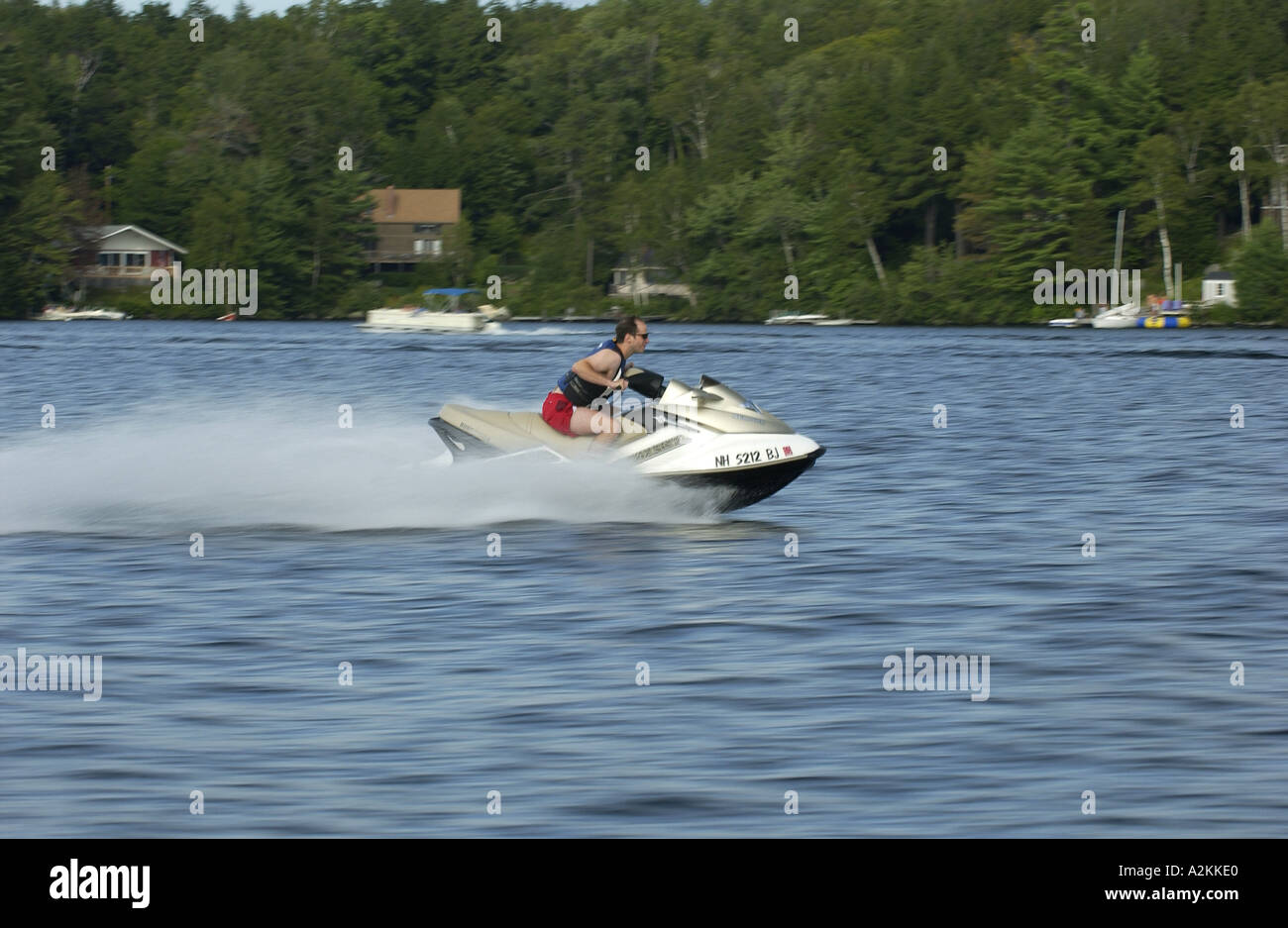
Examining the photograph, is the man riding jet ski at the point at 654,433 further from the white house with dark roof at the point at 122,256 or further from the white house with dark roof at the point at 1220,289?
the white house with dark roof at the point at 122,256

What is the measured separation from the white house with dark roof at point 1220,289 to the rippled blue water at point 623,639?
64106 millimetres

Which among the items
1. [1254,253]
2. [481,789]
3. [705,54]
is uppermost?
[705,54]

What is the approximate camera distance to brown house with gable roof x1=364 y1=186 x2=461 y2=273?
131m

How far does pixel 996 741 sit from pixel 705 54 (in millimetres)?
131115

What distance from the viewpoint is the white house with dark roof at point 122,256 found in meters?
114

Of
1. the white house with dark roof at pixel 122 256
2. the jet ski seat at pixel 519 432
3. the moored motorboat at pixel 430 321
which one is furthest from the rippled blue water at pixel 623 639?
the white house with dark roof at pixel 122 256

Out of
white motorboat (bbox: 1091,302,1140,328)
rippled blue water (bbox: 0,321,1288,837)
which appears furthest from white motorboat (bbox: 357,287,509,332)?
rippled blue water (bbox: 0,321,1288,837)

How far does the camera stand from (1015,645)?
1153 centimetres

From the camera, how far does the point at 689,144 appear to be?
5074 inches

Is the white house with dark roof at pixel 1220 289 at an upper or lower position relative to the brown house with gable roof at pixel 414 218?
lower

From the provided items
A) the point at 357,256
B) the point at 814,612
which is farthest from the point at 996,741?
the point at 357,256

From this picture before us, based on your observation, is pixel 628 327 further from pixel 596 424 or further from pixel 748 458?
pixel 748 458

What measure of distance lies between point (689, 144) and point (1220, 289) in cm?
5026
